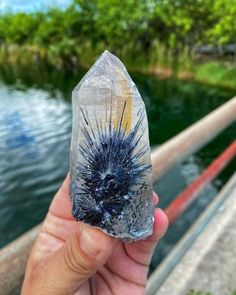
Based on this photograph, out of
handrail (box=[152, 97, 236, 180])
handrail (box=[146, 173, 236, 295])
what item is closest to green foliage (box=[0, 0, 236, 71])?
handrail (box=[146, 173, 236, 295])

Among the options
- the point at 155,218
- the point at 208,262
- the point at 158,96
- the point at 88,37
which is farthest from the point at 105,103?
the point at 88,37

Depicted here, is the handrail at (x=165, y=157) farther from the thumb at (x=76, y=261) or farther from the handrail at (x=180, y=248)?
the handrail at (x=180, y=248)

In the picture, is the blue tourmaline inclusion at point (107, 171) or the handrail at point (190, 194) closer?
the blue tourmaline inclusion at point (107, 171)

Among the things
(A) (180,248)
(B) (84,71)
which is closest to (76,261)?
(A) (180,248)

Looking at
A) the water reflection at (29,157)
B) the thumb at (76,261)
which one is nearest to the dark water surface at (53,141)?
the water reflection at (29,157)

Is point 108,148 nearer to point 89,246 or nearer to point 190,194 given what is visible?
point 89,246

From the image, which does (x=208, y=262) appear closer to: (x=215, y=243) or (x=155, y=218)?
(x=215, y=243)
